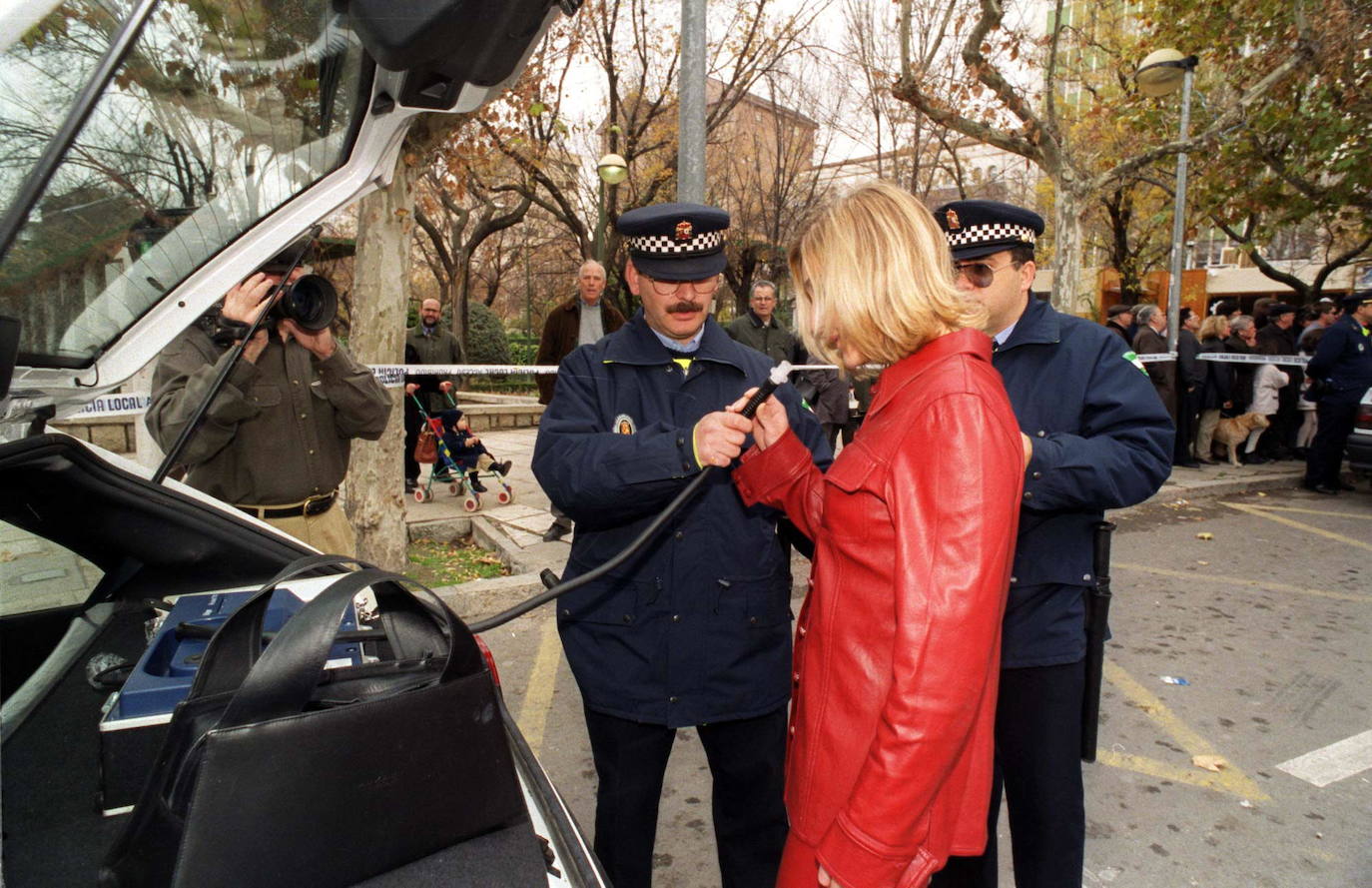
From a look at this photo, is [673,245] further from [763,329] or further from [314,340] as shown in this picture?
[763,329]

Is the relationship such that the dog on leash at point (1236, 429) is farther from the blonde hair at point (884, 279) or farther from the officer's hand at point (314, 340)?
the officer's hand at point (314, 340)

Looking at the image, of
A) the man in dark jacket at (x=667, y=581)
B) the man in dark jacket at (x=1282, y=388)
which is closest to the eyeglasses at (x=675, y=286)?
the man in dark jacket at (x=667, y=581)

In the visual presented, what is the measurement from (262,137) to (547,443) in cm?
93

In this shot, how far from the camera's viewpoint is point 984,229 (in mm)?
2189

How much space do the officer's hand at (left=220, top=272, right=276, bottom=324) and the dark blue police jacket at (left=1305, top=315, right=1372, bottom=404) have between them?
1058 centimetres

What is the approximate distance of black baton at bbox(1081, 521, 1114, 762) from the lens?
224 cm

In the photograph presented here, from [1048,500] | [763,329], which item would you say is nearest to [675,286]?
[1048,500]

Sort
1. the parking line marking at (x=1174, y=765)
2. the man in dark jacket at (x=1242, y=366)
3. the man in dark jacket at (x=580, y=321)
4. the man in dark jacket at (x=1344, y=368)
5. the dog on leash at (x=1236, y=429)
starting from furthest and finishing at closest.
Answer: the man in dark jacket at (x=1242, y=366), the dog on leash at (x=1236, y=429), the man in dark jacket at (x=1344, y=368), the man in dark jacket at (x=580, y=321), the parking line marking at (x=1174, y=765)

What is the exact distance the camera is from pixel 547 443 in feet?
7.04

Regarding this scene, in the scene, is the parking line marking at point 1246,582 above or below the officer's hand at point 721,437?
below

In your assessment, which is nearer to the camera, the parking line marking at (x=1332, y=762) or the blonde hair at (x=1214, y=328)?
the parking line marking at (x=1332, y=762)

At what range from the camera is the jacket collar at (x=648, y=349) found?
2.21m

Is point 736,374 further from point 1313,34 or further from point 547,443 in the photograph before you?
point 1313,34

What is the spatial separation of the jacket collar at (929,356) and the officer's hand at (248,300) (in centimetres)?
165
